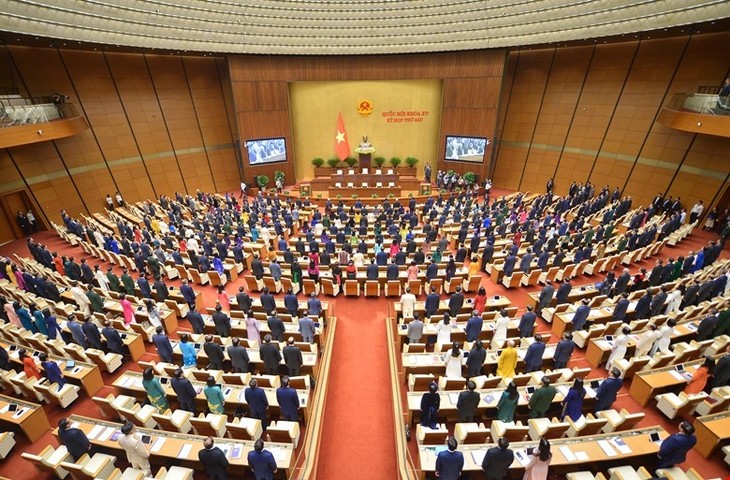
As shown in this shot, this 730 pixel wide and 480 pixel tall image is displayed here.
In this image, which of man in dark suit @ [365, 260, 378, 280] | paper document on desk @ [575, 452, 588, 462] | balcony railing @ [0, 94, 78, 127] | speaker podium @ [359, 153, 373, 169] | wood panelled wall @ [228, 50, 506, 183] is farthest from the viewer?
speaker podium @ [359, 153, 373, 169]

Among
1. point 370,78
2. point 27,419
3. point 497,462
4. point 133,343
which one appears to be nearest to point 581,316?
point 497,462

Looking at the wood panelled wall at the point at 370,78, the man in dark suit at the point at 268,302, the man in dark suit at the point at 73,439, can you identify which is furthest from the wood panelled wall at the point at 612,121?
the man in dark suit at the point at 73,439

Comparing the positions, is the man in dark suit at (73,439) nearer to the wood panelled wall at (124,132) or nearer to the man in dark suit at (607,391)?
the man in dark suit at (607,391)

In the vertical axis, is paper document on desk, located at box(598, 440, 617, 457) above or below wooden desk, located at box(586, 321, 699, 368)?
above

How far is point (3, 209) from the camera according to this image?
52.4 ft

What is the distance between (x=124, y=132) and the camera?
2017 centimetres

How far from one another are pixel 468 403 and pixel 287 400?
3118 mm

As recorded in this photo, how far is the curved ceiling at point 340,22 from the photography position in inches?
566

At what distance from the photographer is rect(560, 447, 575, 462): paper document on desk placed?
5.44 meters

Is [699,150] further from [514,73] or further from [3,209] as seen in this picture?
[3,209]

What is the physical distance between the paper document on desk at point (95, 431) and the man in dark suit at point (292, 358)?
3.26 meters

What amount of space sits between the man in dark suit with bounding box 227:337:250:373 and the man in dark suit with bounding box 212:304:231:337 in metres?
1.39

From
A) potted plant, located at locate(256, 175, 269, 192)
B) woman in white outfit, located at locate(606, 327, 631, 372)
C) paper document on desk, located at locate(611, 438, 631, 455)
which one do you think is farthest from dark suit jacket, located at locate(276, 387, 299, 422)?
potted plant, located at locate(256, 175, 269, 192)

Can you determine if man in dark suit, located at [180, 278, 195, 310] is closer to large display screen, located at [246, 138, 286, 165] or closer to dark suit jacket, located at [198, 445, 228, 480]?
dark suit jacket, located at [198, 445, 228, 480]
